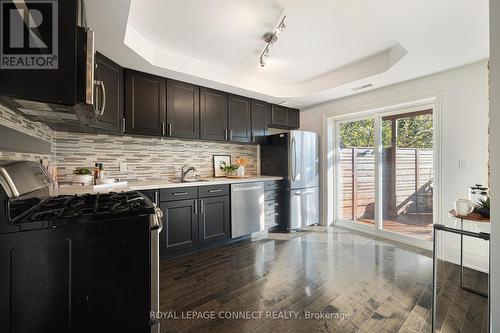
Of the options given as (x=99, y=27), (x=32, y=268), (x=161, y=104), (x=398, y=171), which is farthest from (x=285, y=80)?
(x=32, y=268)

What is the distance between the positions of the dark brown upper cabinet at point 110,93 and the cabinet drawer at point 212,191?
1159 mm

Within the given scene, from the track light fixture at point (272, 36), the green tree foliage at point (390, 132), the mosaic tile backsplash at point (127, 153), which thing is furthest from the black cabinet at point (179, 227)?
the green tree foliage at point (390, 132)

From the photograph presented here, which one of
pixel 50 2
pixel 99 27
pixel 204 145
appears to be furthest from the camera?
pixel 204 145

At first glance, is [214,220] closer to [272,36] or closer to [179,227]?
[179,227]

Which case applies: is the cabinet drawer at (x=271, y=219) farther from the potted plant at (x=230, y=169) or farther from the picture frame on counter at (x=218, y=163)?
the picture frame on counter at (x=218, y=163)

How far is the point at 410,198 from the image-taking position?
3.09m

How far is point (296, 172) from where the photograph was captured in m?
3.59

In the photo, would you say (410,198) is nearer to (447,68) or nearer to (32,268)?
(447,68)

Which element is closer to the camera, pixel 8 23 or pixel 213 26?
pixel 8 23

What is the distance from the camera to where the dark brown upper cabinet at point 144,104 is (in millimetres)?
2453

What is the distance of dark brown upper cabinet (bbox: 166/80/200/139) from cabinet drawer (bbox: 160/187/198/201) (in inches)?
28.8

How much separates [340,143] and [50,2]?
391cm

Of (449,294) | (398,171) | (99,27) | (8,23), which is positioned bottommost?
(449,294)

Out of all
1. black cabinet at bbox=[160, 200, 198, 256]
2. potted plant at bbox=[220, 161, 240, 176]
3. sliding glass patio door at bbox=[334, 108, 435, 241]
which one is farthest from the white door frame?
black cabinet at bbox=[160, 200, 198, 256]
